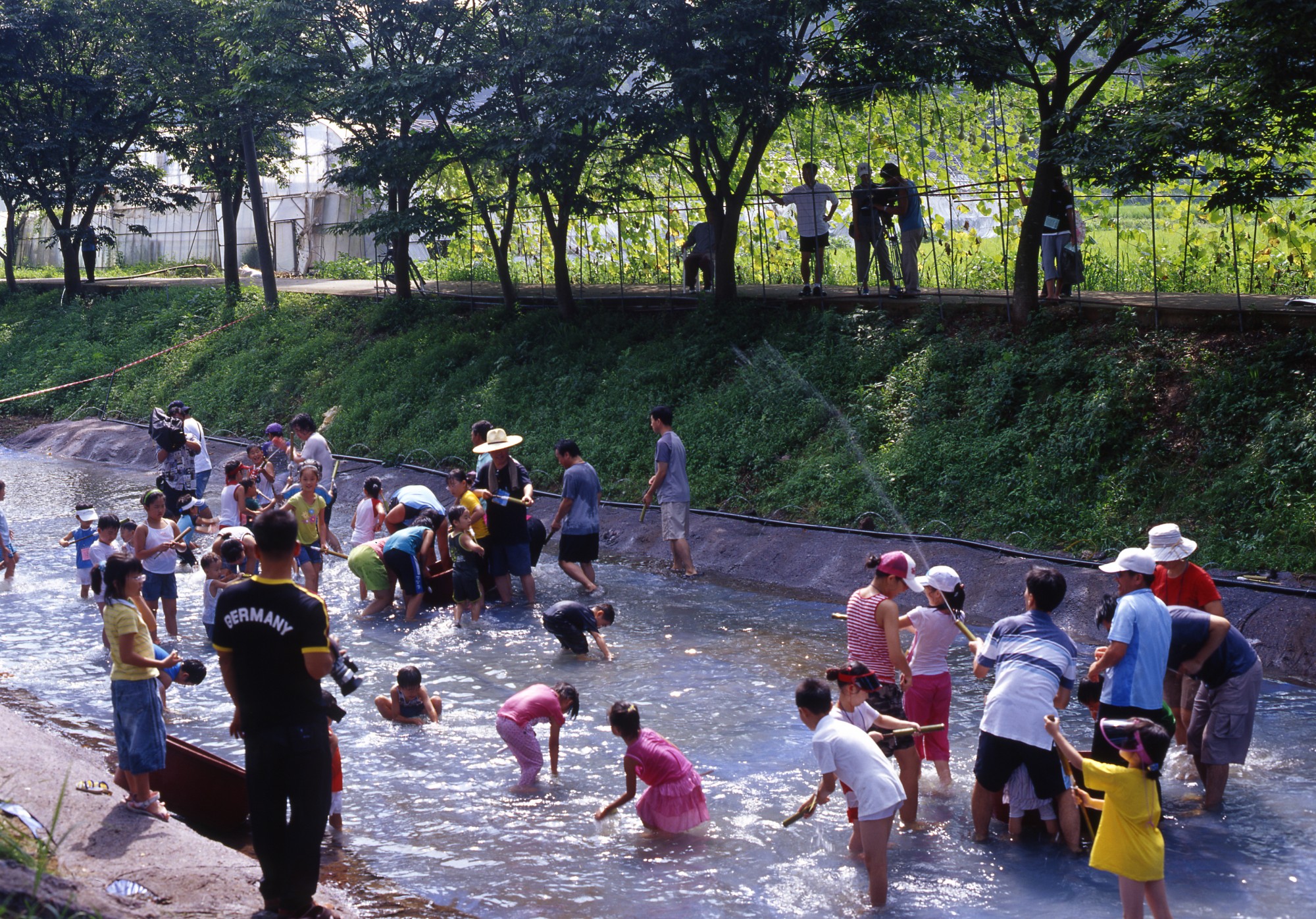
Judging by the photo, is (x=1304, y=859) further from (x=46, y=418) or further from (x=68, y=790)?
(x=46, y=418)

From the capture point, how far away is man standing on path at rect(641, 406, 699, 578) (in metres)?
13.0

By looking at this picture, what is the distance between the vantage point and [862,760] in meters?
5.79

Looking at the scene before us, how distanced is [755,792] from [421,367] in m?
15.5

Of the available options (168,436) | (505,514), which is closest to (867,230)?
(505,514)

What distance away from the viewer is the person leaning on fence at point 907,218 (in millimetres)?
17062

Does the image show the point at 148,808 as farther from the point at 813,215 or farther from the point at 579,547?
the point at 813,215

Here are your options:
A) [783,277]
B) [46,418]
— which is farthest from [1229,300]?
[46,418]

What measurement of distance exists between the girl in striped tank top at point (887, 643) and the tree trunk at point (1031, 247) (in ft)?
29.1

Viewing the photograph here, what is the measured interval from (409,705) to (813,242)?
469 inches

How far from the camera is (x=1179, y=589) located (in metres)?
7.32

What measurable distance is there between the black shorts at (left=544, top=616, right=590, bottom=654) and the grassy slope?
4.15m

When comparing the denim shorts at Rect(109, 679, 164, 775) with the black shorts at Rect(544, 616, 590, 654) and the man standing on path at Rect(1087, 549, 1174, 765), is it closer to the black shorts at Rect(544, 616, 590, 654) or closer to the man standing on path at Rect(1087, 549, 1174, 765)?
the black shorts at Rect(544, 616, 590, 654)

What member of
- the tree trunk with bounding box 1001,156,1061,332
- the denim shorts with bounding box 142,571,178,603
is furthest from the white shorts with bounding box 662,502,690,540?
the tree trunk with bounding box 1001,156,1061,332


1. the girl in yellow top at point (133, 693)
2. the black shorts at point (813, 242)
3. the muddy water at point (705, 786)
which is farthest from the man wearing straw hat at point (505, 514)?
the black shorts at point (813, 242)
